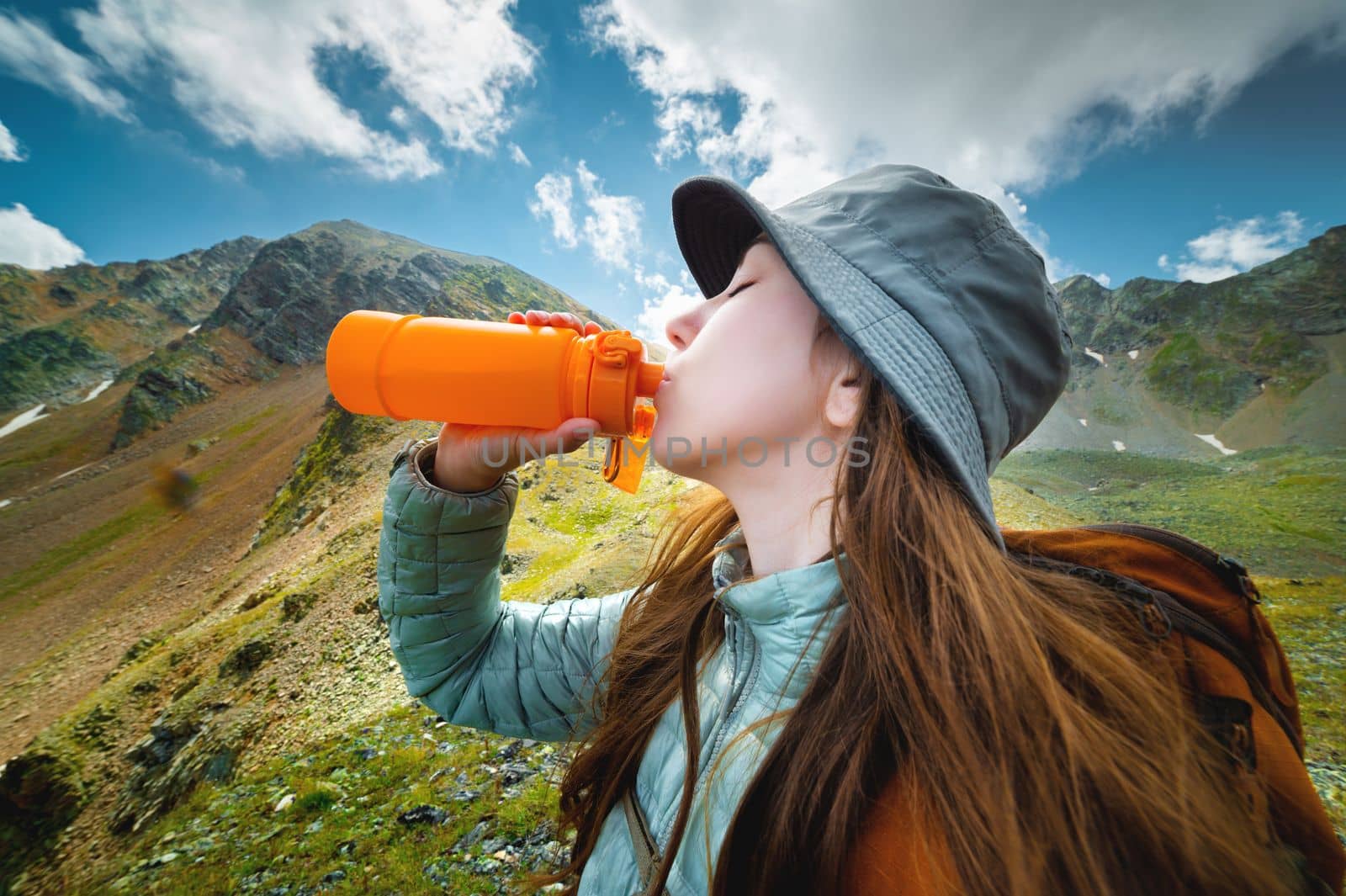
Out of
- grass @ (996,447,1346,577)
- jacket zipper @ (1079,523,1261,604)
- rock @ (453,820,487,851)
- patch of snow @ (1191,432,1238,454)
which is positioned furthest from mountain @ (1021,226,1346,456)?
jacket zipper @ (1079,523,1261,604)

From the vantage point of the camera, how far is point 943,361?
1.66m

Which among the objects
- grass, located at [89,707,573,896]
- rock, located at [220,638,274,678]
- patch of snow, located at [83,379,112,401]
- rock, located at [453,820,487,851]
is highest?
patch of snow, located at [83,379,112,401]

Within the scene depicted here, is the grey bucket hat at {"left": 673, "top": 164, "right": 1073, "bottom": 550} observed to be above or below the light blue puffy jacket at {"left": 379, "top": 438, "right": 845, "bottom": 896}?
above

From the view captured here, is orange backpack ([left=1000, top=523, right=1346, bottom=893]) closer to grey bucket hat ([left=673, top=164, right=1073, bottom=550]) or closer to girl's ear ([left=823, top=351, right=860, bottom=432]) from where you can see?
grey bucket hat ([left=673, top=164, right=1073, bottom=550])

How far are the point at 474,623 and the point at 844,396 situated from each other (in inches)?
88.8

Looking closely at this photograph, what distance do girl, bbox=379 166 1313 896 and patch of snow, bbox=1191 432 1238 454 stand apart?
154277mm

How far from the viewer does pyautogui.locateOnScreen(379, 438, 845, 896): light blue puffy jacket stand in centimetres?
175

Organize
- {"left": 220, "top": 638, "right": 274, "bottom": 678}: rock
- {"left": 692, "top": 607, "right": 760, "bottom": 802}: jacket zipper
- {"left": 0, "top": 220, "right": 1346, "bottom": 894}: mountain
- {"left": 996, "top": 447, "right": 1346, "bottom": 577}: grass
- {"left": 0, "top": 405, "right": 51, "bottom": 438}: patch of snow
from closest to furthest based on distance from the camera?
{"left": 692, "top": 607, "right": 760, "bottom": 802}: jacket zipper < {"left": 0, "top": 220, "right": 1346, "bottom": 894}: mountain < {"left": 220, "top": 638, "right": 274, "bottom": 678}: rock < {"left": 996, "top": 447, "right": 1346, "bottom": 577}: grass < {"left": 0, "top": 405, "right": 51, "bottom": 438}: patch of snow

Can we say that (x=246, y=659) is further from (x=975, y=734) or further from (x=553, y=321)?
(x=975, y=734)

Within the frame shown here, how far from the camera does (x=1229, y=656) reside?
1.36 metres

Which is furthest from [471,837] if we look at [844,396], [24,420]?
[24,420]

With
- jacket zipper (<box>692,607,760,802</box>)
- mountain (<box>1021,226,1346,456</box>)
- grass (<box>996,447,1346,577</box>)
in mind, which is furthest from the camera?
mountain (<box>1021,226,1346,456</box>)

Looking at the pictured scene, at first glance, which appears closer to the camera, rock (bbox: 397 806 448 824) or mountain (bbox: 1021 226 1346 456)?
rock (bbox: 397 806 448 824)

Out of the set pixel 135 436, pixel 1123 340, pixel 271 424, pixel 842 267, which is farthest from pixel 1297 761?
pixel 1123 340
